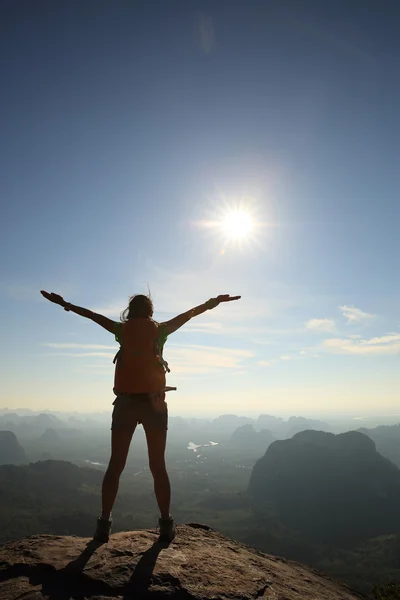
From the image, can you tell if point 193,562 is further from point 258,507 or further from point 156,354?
point 258,507

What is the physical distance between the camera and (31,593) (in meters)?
3.59

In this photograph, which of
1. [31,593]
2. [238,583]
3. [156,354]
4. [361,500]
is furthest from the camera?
[361,500]

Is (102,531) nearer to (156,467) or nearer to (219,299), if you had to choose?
(156,467)

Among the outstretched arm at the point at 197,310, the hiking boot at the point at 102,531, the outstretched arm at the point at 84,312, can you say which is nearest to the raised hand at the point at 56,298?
the outstretched arm at the point at 84,312

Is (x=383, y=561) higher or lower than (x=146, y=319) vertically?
lower

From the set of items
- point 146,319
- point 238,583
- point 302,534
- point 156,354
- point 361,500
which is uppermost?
point 146,319

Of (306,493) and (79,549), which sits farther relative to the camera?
(306,493)

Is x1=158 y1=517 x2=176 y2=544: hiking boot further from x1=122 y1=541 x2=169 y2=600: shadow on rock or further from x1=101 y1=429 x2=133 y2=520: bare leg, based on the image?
x1=101 y1=429 x2=133 y2=520: bare leg

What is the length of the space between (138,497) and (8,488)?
234ft

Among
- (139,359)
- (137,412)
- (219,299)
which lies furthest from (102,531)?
(219,299)

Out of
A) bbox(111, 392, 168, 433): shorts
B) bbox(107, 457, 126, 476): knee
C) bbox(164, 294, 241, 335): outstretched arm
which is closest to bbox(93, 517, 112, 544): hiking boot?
bbox(107, 457, 126, 476): knee

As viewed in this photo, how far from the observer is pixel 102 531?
17.4 ft

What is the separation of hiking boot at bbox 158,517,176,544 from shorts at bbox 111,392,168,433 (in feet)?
5.46

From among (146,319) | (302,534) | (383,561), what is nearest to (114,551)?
(146,319)
